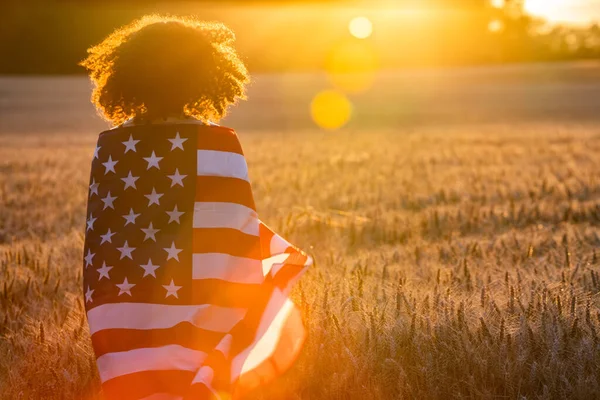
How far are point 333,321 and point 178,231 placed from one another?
2.73ft

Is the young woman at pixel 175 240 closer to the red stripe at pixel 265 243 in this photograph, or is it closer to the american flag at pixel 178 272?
the american flag at pixel 178 272

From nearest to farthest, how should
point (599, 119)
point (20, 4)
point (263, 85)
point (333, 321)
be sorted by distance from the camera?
point (333, 321)
point (599, 119)
point (263, 85)
point (20, 4)

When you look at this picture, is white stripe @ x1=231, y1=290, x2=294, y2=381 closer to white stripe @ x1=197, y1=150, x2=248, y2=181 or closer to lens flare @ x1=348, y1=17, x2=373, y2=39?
white stripe @ x1=197, y1=150, x2=248, y2=181

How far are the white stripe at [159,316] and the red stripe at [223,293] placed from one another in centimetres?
3

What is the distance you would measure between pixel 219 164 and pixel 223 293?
580 mm

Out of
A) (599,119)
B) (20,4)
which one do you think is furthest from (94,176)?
(20,4)

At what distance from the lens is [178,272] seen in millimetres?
3402

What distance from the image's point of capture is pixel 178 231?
3.45m

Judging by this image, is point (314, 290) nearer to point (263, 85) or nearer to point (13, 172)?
point (13, 172)

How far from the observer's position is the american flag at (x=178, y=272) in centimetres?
327

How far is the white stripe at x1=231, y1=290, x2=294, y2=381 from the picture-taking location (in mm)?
3281

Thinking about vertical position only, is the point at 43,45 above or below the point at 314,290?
above

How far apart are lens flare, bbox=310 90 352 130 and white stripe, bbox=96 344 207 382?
80.8ft

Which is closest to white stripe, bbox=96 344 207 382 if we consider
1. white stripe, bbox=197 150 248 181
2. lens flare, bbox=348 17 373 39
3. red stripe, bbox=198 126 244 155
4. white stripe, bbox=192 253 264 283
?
white stripe, bbox=192 253 264 283
